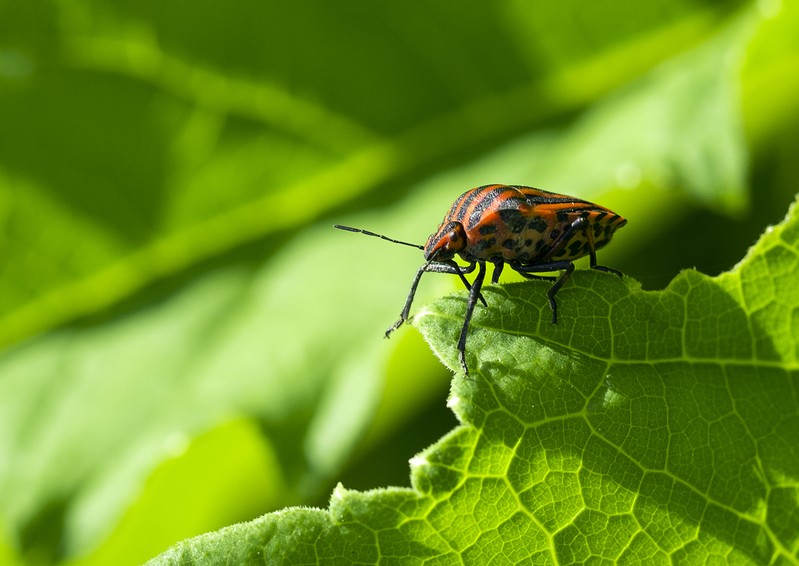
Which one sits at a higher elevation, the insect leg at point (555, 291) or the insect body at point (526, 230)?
the insect body at point (526, 230)

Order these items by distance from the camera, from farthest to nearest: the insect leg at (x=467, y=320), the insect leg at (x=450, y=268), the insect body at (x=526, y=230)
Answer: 1. the insect leg at (x=450, y=268)
2. the insect body at (x=526, y=230)
3. the insect leg at (x=467, y=320)

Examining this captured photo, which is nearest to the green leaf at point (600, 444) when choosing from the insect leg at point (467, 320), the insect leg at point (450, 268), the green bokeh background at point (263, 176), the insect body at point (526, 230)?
the insect leg at point (467, 320)

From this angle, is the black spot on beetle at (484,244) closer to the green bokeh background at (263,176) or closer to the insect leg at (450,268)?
the insect leg at (450,268)

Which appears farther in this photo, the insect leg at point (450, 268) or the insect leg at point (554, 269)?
the insect leg at point (450, 268)

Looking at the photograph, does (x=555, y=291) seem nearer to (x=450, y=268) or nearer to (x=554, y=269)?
(x=554, y=269)

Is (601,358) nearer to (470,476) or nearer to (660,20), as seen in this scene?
(470,476)

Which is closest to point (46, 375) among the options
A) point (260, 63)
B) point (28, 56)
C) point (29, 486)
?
point (29, 486)
